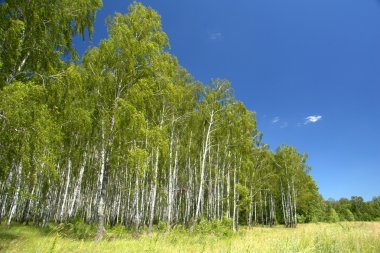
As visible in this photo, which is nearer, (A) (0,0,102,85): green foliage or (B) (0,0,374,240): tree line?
(B) (0,0,374,240): tree line

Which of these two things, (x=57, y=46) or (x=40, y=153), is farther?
(x=57, y=46)

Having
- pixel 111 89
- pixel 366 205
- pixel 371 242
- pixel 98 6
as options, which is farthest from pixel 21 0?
pixel 366 205

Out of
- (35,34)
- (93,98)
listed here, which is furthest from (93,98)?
(35,34)

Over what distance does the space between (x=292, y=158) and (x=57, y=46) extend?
106ft

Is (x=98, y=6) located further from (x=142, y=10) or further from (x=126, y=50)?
(x=142, y=10)

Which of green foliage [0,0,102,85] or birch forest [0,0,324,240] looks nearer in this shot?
birch forest [0,0,324,240]

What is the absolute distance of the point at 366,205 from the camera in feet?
208

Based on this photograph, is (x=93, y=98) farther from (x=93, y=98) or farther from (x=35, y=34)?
(x=35, y=34)

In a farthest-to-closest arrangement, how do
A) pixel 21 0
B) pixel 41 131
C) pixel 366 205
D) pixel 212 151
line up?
pixel 366 205 < pixel 212 151 < pixel 21 0 < pixel 41 131

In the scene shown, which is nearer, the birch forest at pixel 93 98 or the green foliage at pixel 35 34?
the birch forest at pixel 93 98

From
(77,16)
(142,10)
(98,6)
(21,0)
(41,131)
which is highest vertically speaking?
(142,10)

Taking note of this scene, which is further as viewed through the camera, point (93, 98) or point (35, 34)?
point (93, 98)

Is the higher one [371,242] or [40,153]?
[40,153]

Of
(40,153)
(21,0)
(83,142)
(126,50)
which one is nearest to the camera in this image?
(40,153)
